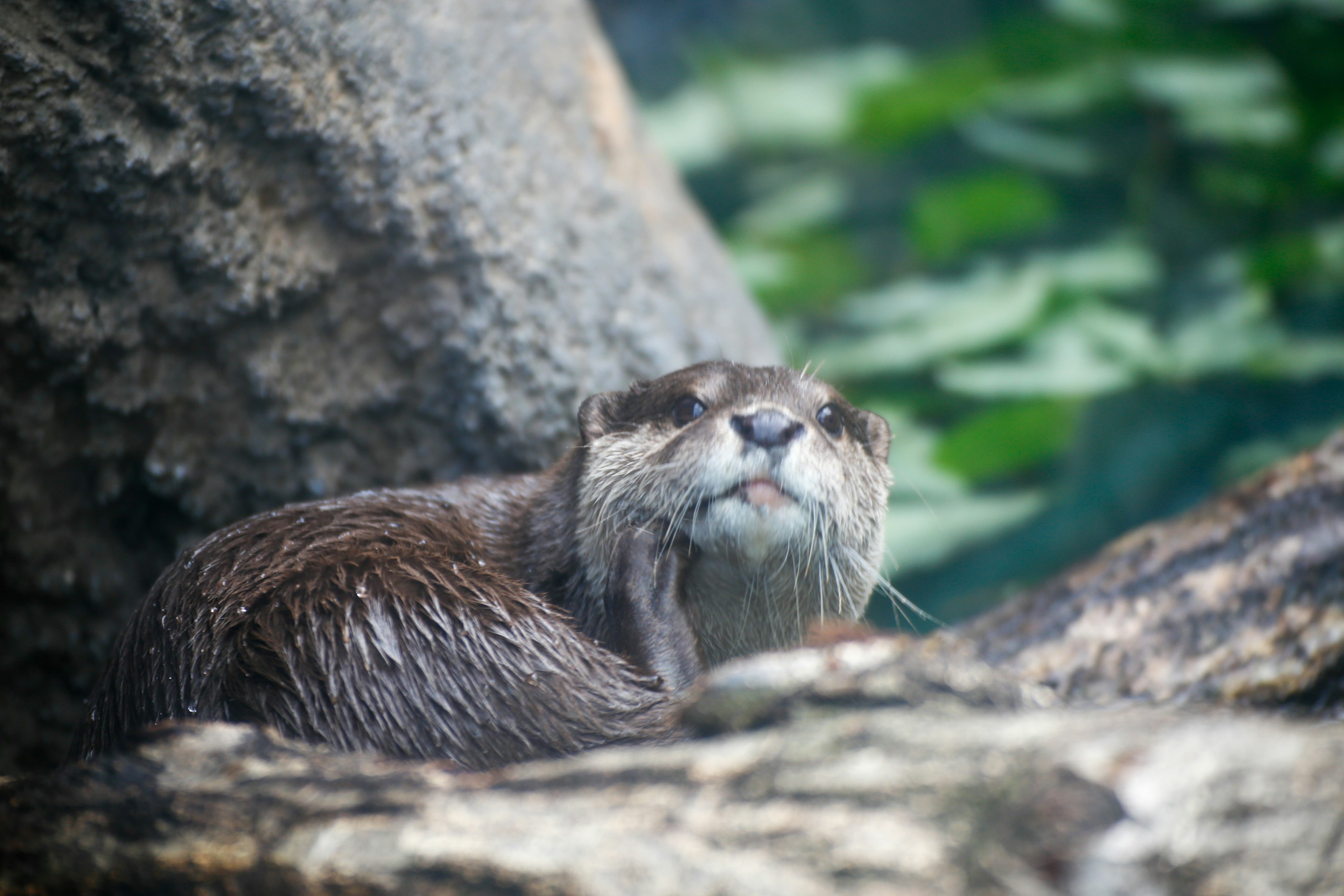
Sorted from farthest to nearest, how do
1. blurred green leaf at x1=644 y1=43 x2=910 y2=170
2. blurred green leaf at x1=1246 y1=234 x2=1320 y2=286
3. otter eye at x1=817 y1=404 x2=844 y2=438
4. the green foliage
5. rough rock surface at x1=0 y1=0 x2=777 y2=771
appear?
blurred green leaf at x1=644 y1=43 x2=910 y2=170
blurred green leaf at x1=1246 y1=234 x2=1320 y2=286
the green foliage
otter eye at x1=817 y1=404 x2=844 y2=438
rough rock surface at x1=0 y1=0 x2=777 y2=771

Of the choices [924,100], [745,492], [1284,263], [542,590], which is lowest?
[1284,263]

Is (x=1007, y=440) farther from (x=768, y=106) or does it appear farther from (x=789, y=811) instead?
(x=789, y=811)

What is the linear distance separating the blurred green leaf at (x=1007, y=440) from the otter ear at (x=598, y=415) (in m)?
2.39

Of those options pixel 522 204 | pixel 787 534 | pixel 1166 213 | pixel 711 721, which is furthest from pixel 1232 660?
pixel 1166 213

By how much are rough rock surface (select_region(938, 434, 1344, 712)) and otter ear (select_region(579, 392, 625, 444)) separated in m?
Answer: 0.97

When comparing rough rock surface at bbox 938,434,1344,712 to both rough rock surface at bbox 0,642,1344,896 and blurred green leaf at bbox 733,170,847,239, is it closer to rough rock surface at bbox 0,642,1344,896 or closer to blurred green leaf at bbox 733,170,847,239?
rough rock surface at bbox 0,642,1344,896

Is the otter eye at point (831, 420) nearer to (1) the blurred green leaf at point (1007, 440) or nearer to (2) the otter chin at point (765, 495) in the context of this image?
(2) the otter chin at point (765, 495)

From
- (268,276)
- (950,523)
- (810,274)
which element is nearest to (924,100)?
(810,274)

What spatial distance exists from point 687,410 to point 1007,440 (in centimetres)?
276

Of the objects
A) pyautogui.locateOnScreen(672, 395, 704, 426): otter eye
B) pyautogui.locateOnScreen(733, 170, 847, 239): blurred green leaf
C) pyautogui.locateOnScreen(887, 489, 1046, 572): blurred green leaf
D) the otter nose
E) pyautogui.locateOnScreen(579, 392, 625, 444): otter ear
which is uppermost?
pyautogui.locateOnScreen(733, 170, 847, 239): blurred green leaf

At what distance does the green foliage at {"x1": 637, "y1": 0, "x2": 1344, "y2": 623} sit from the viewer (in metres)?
4.64

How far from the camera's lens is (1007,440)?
457cm

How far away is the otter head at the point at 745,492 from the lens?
1967 millimetres

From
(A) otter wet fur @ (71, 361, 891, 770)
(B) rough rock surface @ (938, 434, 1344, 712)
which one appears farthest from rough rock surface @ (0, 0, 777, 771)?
(B) rough rock surface @ (938, 434, 1344, 712)
